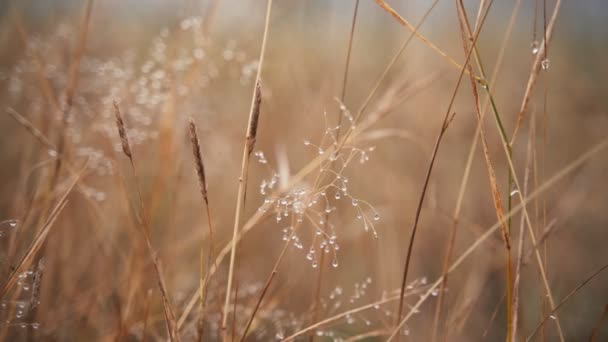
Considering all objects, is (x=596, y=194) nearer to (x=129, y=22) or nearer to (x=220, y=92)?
(x=220, y=92)

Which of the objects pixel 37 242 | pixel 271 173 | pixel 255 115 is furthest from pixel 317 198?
pixel 271 173

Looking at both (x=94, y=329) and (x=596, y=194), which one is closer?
(x=94, y=329)

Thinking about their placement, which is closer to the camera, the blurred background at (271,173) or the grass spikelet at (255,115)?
the grass spikelet at (255,115)

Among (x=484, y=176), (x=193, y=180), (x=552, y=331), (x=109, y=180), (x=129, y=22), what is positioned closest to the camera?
(x=552, y=331)

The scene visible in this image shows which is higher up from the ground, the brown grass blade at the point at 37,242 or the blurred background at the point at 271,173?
the blurred background at the point at 271,173

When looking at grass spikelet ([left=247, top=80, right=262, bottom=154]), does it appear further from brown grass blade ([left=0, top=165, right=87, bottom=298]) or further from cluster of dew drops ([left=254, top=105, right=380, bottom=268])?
brown grass blade ([left=0, top=165, right=87, bottom=298])

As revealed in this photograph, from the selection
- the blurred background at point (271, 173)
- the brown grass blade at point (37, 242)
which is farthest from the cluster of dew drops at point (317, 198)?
the brown grass blade at point (37, 242)

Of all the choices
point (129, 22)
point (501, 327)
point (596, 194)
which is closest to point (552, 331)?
point (501, 327)

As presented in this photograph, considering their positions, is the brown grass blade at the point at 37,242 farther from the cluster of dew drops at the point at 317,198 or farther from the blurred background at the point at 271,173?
the cluster of dew drops at the point at 317,198
